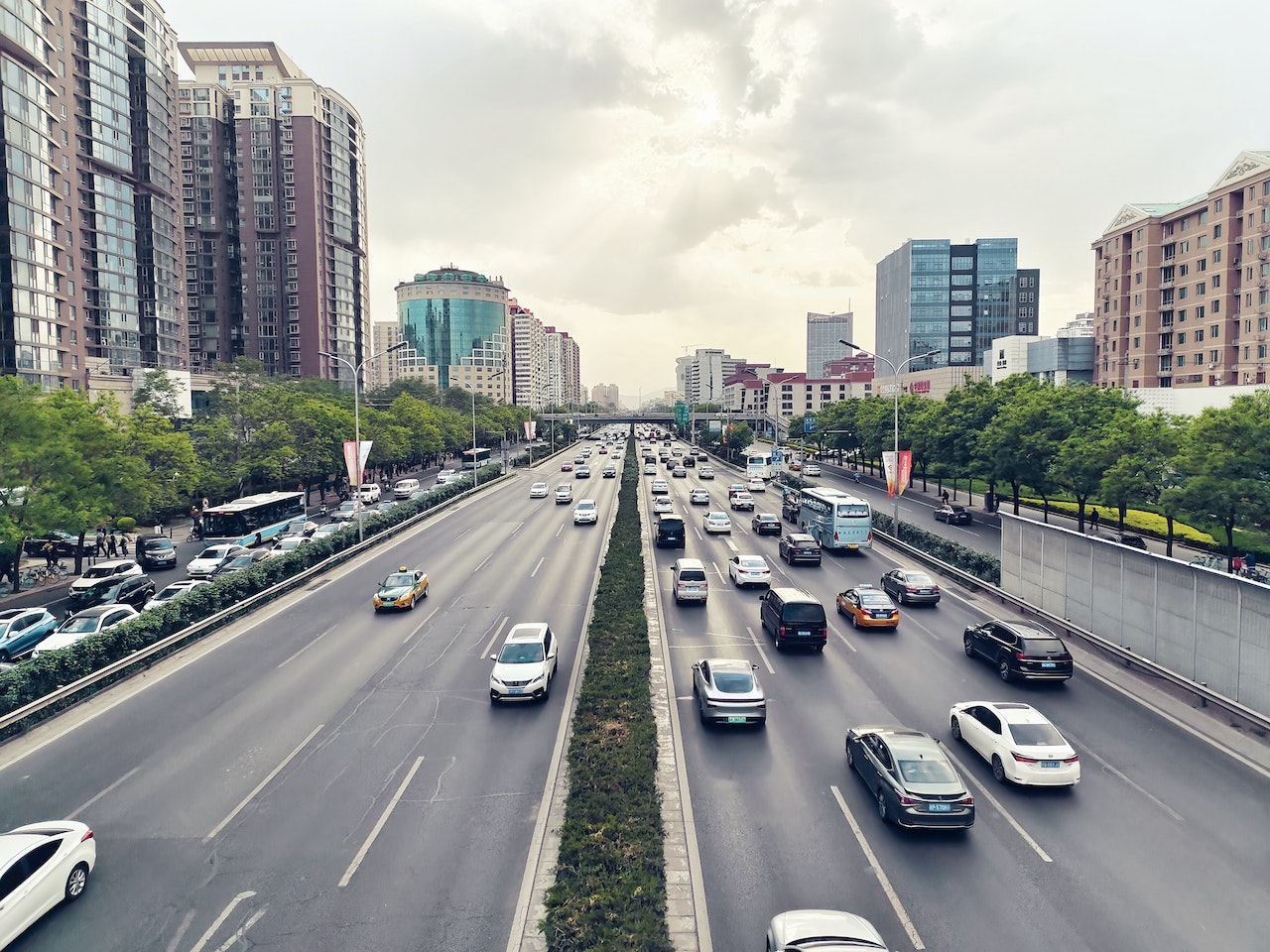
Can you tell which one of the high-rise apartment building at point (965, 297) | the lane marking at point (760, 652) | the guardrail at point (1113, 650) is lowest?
the lane marking at point (760, 652)

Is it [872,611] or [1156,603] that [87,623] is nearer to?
[872,611]

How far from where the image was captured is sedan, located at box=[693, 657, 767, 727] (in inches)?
672

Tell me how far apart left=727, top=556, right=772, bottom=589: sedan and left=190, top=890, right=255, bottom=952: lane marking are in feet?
76.6

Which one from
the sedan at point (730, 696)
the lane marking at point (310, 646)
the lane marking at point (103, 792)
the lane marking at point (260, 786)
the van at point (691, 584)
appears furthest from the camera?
the van at point (691, 584)

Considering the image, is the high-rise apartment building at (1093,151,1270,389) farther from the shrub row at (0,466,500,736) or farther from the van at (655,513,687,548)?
the shrub row at (0,466,500,736)

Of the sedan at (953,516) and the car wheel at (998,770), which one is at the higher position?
the sedan at (953,516)

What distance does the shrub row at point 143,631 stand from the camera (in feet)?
59.0

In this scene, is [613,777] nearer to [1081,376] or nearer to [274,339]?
[1081,376]

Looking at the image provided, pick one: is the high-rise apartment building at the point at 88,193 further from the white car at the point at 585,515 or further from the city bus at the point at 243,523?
the white car at the point at 585,515

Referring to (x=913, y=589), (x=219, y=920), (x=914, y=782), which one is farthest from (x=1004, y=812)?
(x=913, y=589)

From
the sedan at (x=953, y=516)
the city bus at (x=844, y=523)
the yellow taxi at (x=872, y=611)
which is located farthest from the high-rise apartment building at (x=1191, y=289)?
the yellow taxi at (x=872, y=611)

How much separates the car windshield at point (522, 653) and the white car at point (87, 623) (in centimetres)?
1290

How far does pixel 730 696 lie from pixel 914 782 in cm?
515

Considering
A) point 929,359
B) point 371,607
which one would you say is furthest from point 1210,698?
point 929,359
